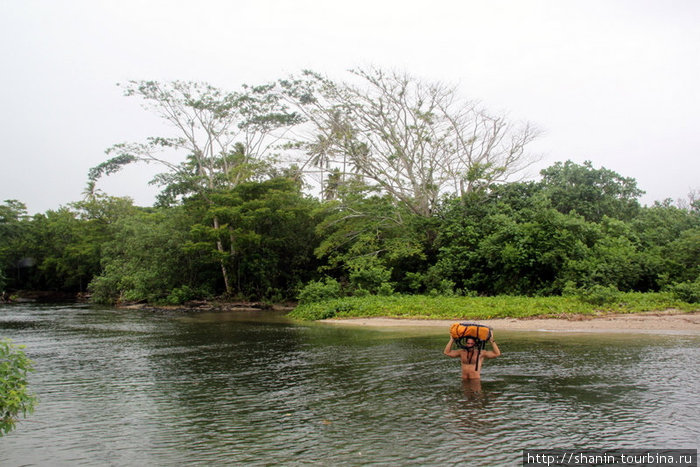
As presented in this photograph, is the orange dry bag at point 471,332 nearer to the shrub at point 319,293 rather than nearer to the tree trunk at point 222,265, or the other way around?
the shrub at point 319,293

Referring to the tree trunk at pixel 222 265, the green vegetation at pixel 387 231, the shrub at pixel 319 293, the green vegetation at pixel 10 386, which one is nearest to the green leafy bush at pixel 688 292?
the green vegetation at pixel 387 231

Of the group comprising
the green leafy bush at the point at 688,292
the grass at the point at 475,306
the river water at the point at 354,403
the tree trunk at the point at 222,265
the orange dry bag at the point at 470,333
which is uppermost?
the tree trunk at the point at 222,265

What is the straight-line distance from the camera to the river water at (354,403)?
600cm

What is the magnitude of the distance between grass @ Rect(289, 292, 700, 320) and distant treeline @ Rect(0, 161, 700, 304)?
0.97m

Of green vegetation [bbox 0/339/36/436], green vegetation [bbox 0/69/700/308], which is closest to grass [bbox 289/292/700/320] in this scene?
green vegetation [bbox 0/69/700/308]

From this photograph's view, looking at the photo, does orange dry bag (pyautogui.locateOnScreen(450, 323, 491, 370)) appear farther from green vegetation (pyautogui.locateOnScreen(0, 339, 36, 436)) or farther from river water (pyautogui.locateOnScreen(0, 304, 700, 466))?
green vegetation (pyautogui.locateOnScreen(0, 339, 36, 436))

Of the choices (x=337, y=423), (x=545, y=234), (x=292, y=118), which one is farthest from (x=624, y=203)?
(x=337, y=423)

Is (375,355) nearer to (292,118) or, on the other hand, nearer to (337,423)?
(337,423)

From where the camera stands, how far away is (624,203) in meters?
32.3

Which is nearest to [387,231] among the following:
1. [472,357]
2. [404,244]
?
[404,244]

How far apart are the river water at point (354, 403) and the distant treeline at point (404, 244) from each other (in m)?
9.20

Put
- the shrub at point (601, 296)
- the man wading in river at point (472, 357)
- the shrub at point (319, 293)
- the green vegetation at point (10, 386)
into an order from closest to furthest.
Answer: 1. the green vegetation at point (10, 386)
2. the man wading in river at point (472, 357)
3. the shrub at point (601, 296)
4. the shrub at point (319, 293)

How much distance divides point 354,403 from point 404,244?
20652 millimetres

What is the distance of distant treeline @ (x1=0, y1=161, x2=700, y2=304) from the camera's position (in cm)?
2284
